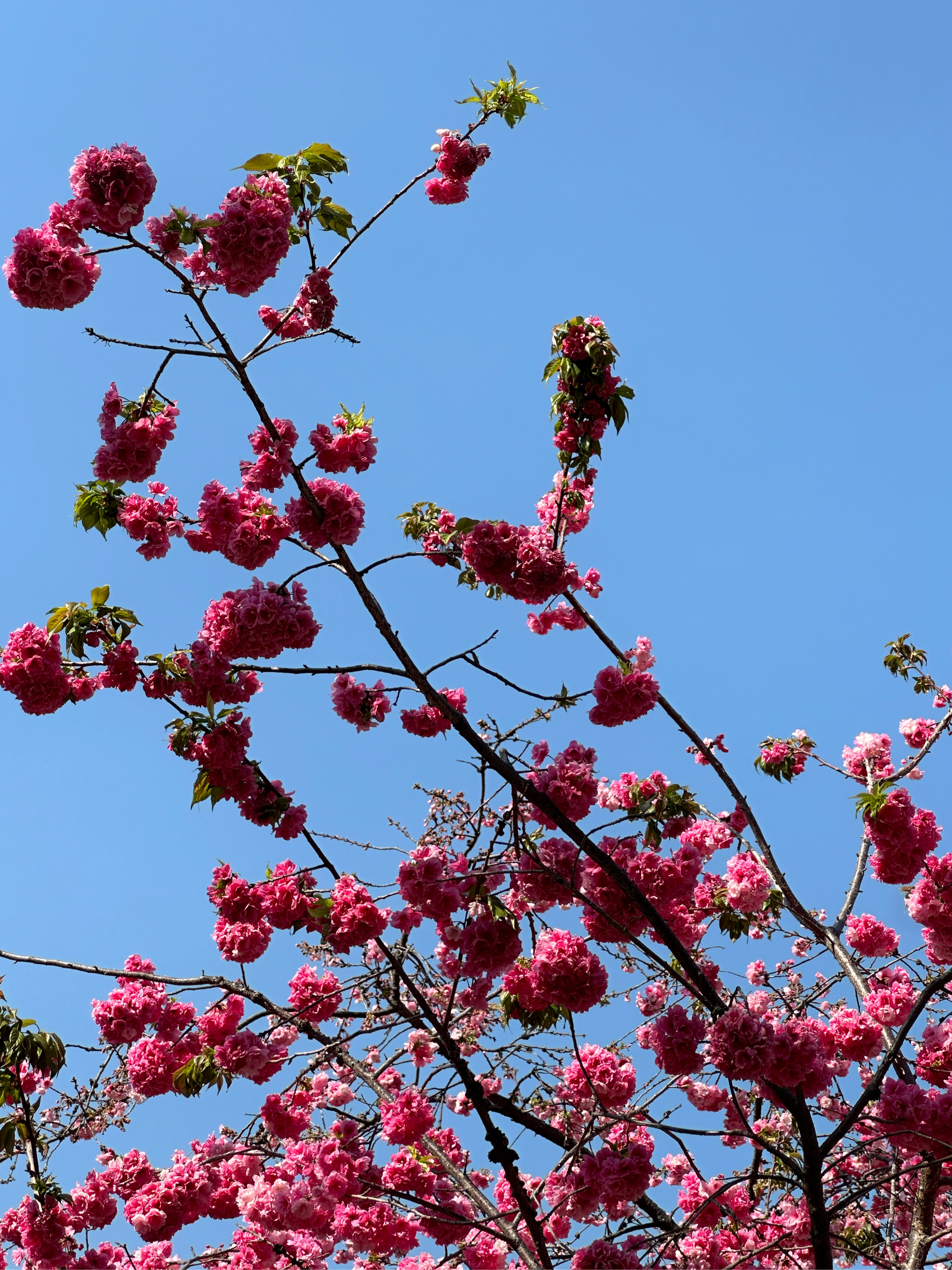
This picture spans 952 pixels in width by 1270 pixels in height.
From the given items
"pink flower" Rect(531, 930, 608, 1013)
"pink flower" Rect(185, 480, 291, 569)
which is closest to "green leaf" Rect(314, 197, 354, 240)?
"pink flower" Rect(185, 480, 291, 569)

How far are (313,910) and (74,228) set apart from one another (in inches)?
144

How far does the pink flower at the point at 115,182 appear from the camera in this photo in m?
4.16

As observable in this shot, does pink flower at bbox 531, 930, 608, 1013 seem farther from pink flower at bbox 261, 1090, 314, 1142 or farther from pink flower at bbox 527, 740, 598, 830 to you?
pink flower at bbox 261, 1090, 314, 1142

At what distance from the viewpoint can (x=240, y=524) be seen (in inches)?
186

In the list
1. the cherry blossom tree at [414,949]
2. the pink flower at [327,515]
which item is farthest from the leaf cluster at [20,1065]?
the pink flower at [327,515]

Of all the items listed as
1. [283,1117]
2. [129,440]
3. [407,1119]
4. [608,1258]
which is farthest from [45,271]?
[608,1258]

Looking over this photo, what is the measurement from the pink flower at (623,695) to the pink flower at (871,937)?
9.19 feet

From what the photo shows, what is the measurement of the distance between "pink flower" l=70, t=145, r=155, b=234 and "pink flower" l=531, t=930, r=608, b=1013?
403 centimetres

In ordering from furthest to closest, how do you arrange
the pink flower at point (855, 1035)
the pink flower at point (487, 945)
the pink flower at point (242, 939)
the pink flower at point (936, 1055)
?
the pink flower at point (855, 1035) → the pink flower at point (242, 939) → the pink flower at point (936, 1055) → the pink flower at point (487, 945)

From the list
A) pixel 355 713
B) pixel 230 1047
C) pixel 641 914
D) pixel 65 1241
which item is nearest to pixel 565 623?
pixel 355 713

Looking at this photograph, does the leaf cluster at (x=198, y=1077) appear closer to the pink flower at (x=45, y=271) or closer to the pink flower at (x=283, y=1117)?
the pink flower at (x=283, y=1117)

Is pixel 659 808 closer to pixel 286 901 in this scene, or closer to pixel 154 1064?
pixel 286 901

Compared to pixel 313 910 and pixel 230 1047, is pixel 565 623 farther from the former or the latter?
pixel 230 1047

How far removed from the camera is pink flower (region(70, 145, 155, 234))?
13.7 feet
